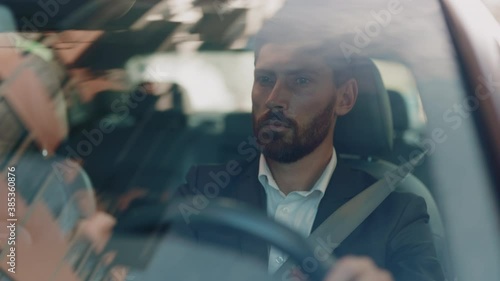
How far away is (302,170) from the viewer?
169cm

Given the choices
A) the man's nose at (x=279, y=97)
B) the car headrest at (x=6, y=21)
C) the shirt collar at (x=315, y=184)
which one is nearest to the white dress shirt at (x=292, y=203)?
the shirt collar at (x=315, y=184)

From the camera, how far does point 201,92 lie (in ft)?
5.87

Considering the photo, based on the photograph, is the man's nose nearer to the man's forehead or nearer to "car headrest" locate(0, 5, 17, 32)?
the man's forehead

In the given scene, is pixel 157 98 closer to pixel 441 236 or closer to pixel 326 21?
pixel 326 21

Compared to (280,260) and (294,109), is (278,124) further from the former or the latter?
(280,260)

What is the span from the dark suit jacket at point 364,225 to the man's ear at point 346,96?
0.39 ft

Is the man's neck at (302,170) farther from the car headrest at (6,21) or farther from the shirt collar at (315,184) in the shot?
the car headrest at (6,21)

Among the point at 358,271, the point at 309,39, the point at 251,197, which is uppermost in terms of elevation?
the point at 309,39

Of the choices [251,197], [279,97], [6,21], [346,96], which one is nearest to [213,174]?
[251,197]

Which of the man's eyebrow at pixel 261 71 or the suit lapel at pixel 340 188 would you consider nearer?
the suit lapel at pixel 340 188

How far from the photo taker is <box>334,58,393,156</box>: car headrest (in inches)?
66.6

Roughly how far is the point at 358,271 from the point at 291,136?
1.10 ft

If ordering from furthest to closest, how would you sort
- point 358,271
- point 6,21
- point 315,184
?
1. point 6,21
2. point 315,184
3. point 358,271

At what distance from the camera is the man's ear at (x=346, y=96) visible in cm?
170
